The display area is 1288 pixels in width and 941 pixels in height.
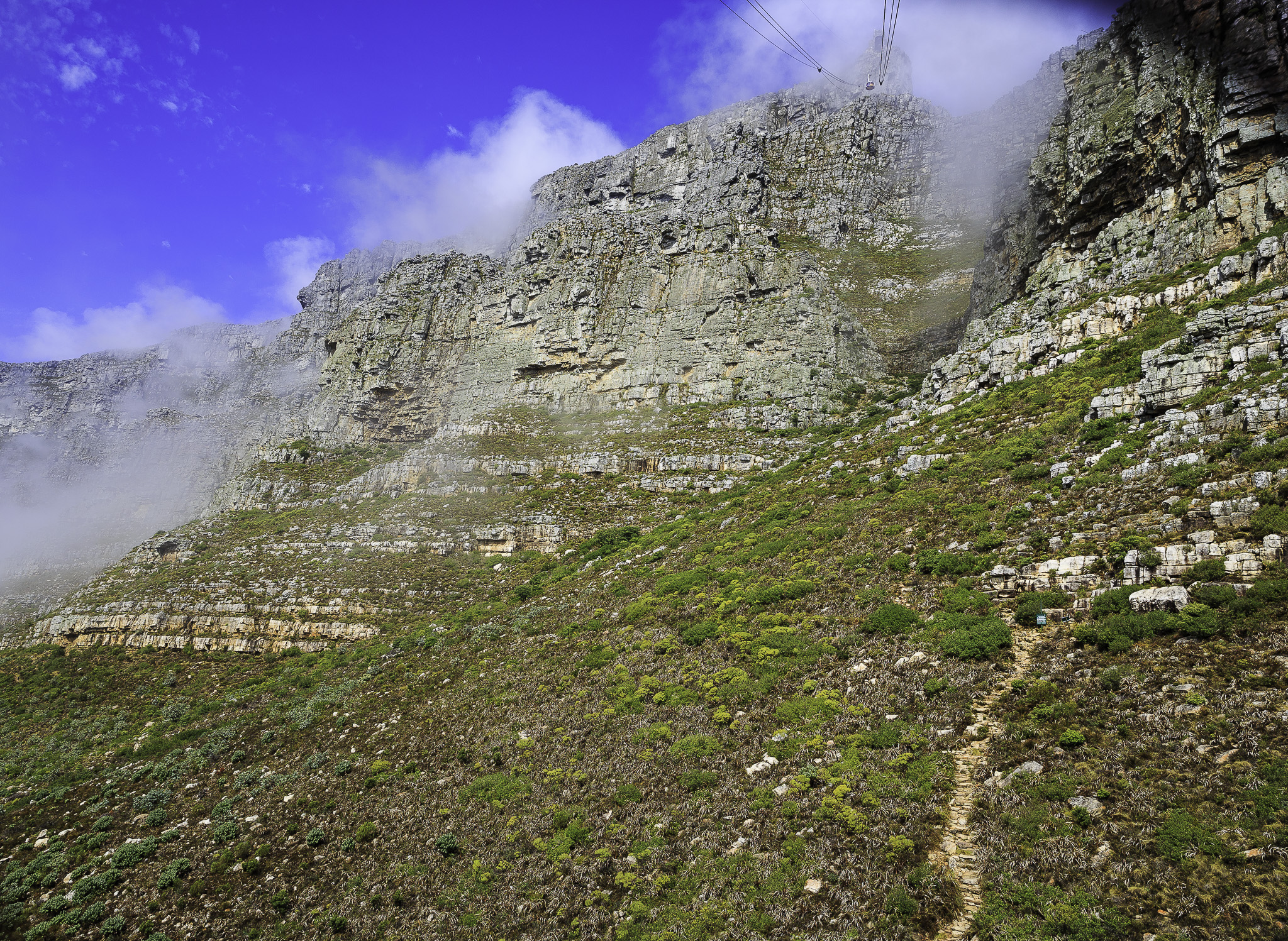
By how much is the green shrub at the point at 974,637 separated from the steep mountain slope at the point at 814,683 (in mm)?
97

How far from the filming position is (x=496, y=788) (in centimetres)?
1333

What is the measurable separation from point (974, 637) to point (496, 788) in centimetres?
1186

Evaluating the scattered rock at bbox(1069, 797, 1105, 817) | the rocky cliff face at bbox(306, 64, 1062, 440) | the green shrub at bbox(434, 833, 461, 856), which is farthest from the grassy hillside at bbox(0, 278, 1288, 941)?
the rocky cliff face at bbox(306, 64, 1062, 440)

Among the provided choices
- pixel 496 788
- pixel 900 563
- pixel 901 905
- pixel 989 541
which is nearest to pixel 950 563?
pixel 989 541

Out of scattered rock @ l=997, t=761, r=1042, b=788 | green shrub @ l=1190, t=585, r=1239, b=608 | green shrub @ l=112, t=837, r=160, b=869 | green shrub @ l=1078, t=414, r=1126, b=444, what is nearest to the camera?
scattered rock @ l=997, t=761, r=1042, b=788

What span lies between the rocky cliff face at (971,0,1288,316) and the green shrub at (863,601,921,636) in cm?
2623

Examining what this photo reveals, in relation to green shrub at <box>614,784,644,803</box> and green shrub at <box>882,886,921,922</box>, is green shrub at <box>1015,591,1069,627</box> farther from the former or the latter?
green shrub at <box>614,784,644,803</box>

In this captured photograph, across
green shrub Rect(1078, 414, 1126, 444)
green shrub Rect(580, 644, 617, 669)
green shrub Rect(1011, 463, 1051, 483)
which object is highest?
green shrub Rect(1078, 414, 1126, 444)

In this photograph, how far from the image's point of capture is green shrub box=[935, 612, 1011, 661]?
1189 cm

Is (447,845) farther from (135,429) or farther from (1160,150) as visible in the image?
(135,429)

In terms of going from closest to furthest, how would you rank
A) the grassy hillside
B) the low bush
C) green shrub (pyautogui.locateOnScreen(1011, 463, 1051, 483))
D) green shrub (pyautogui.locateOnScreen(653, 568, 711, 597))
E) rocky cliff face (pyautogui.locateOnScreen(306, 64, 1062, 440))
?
the grassy hillside
the low bush
green shrub (pyautogui.locateOnScreen(1011, 463, 1051, 483))
green shrub (pyautogui.locateOnScreen(653, 568, 711, 597))
rocky cliff face (pyautogui.locateOnScreen(306, 64, 1062, 440))

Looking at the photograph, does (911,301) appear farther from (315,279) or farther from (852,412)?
(315,279)

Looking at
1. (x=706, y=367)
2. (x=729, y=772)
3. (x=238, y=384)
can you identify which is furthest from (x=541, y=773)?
(x=238, y=384)

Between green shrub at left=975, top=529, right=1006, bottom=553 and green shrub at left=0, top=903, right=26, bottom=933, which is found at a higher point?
green shrub at left=975, top=529, right=1006, bottom=553
